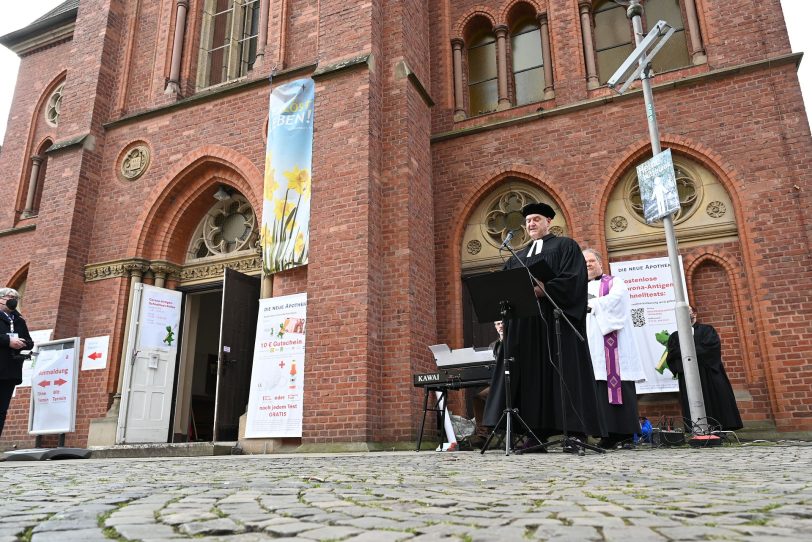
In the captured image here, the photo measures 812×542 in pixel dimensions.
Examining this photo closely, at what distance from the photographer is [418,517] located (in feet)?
6.75

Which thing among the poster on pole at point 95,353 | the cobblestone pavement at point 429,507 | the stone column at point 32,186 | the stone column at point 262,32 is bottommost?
the cobblestone pavement at point 429,507

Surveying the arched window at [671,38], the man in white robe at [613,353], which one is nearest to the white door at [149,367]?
the man in white robe at [613,353]

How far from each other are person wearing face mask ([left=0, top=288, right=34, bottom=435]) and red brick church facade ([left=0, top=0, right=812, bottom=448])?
3.69 m

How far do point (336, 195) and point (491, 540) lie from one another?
8818 mm

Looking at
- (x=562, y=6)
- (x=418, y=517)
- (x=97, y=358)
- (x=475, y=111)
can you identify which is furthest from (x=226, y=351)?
(x=418, y=517)

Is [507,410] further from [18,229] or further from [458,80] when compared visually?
[18,229]

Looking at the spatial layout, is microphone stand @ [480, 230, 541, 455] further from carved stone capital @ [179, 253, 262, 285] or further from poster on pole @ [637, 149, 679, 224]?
carved stone capital @ [179, 253, 262, 285]

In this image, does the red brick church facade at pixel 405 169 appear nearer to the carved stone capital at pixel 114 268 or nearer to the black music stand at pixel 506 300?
the carved stone capital at pixel 114 268

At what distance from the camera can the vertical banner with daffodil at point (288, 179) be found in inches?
424

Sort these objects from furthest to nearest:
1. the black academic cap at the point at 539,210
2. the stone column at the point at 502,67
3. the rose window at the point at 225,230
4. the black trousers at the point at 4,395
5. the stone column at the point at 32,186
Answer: the stone column at the point at 32,186
the rose window at the point at 225,230
the stone column at the point at 502,67
the black trousers at the point at 4,395
the black academic cap at the point at 539,210

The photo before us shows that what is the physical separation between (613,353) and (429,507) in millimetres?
5590

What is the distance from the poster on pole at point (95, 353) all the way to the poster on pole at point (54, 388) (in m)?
0.60

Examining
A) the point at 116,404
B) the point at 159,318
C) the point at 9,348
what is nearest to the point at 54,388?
the point at 116,404

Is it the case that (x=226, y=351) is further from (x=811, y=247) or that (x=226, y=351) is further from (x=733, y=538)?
(x=733, y=538)
